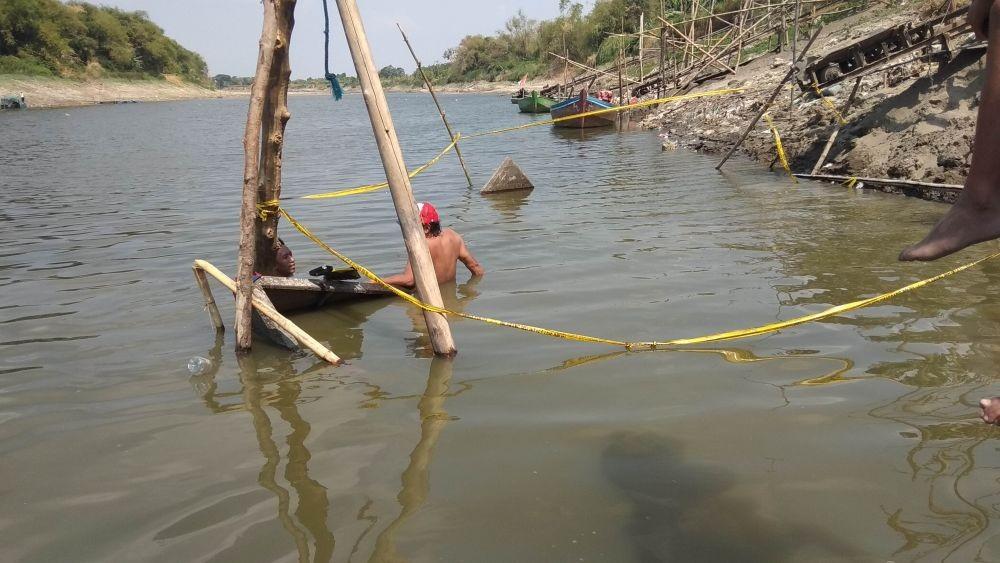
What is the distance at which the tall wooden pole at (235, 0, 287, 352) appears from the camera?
171 inches

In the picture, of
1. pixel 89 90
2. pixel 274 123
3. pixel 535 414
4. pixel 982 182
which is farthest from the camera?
pixel 89 90

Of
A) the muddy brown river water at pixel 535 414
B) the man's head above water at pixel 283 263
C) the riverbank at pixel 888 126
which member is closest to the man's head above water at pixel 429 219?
the muddy brown river water at pixel 535 414

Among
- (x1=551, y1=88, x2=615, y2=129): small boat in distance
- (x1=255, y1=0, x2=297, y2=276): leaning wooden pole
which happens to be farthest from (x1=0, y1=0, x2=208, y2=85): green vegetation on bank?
(x1=255, y1=0, x2=297, y2=276): leaning wooden pole

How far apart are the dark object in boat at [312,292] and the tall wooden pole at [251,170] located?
0.32 meters

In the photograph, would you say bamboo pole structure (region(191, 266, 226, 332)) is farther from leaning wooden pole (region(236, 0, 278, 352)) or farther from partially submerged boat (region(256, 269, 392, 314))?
leaning wooden pole (region(236, 0, 278, 352))

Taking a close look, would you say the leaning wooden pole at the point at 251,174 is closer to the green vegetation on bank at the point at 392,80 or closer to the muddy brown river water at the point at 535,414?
the muddy brown river water at the point at 535,414

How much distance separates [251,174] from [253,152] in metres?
0.14

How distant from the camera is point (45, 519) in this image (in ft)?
9.69

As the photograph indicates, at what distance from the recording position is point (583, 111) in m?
23.0

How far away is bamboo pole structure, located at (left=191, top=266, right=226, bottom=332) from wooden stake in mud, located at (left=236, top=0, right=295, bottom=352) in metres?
0.62

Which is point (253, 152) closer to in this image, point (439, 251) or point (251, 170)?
point (251, 170)

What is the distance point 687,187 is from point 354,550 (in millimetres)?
9621

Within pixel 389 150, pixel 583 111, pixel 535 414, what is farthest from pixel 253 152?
pixel 583 111

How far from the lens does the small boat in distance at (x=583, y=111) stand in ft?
75.9
